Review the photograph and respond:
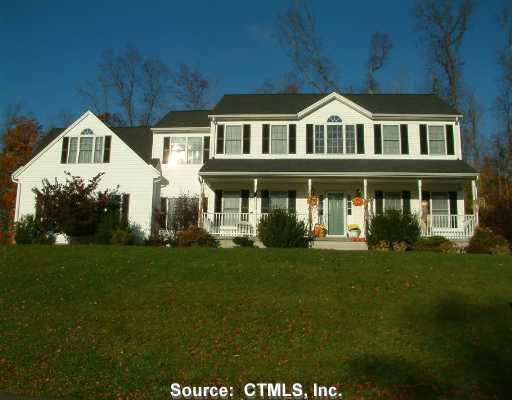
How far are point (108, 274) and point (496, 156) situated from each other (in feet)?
113

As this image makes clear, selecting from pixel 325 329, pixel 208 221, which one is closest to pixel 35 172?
pixel 208 221

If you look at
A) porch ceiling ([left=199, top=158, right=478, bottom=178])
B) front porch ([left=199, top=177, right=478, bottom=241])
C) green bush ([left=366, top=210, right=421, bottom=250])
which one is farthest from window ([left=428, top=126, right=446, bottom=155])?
green bush ([left=366, top=210, right=421, bottom=250])

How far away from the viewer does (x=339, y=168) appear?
812 inches

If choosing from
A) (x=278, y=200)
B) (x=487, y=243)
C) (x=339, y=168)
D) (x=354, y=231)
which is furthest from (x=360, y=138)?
(x=487, y=243)

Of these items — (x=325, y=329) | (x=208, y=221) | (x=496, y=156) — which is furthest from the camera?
(x=496, y=156)

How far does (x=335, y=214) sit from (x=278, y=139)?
459 cm

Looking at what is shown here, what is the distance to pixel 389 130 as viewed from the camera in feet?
73.9

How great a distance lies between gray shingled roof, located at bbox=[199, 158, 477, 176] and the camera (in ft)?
66.2

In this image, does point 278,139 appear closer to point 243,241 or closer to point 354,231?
point 354,231

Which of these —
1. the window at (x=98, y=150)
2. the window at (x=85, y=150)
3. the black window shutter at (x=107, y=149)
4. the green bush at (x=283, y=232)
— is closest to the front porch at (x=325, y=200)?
the green bush at (x=283, y=232)

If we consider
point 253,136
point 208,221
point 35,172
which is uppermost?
point 253,136

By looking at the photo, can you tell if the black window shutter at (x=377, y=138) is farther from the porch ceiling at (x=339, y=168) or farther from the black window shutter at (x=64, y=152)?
the black window shutter at (x=64, y=152)

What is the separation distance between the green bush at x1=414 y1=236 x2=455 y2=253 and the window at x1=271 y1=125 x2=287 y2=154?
8.19m

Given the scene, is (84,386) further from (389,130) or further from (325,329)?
(389,130)
